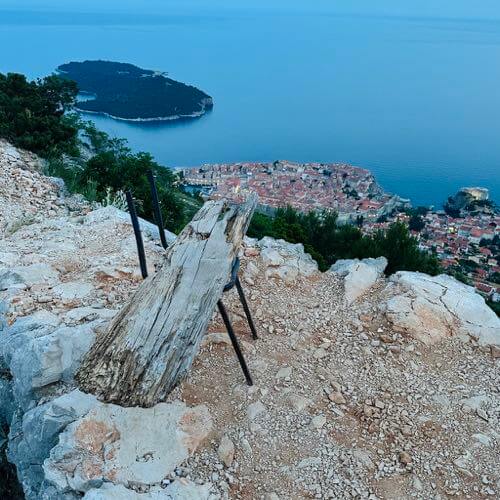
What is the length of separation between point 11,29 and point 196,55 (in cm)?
6157

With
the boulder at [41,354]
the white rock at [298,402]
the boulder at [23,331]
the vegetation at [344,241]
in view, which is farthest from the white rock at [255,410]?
the vegetation at [344,241]

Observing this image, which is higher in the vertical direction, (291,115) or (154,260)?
(154,260)

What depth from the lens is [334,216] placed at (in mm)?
12180

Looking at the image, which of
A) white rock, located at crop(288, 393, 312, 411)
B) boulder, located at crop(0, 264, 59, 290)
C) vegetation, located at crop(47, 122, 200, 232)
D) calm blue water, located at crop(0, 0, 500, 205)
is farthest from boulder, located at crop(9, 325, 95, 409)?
calm blue water, located at crop(0, 0, 500, 205)

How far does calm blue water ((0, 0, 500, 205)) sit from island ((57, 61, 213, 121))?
1.63 metres

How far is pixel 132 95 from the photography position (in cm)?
4888

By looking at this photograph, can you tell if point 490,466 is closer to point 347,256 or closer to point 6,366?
point 6,366

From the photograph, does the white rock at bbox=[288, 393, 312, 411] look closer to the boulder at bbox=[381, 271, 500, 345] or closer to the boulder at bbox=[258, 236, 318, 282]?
the boulder at bbox=[381, 271, 500, 345]

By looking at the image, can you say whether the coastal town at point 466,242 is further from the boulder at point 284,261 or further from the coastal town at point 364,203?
the boulder at point 284,261

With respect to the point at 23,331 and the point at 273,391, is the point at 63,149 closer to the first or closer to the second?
the point at 23,331

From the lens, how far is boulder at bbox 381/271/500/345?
16.2 ft

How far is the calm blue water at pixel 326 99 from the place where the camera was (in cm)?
4306

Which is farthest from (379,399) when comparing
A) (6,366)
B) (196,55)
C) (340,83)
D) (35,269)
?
(196,55)

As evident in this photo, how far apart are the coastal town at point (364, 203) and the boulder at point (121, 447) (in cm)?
1447
